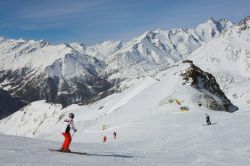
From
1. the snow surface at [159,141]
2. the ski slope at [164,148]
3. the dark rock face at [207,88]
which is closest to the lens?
the ski slope at [164,148]

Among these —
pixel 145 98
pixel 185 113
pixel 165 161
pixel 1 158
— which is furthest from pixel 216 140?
pixel 145 98

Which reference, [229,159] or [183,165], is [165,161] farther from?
[229,159]

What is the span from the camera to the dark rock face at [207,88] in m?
84.4

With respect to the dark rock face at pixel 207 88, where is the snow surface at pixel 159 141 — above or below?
below

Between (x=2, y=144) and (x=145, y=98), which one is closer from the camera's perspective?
(x=2, y=144)

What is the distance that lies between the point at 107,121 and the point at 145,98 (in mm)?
18235

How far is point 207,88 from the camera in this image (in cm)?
9131

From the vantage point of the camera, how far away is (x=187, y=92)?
3346 inches

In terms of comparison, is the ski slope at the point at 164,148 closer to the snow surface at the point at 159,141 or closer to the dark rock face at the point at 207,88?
the snow surface at the point at 159,141

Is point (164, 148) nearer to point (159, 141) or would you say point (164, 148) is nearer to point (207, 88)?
point (159, 141)

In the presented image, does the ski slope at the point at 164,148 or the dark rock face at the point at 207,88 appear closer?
the ski slope at the point at 164,148

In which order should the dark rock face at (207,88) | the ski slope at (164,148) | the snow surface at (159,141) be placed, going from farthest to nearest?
the dark rock face at (207,88) → the snow surface at (159,141) → the ski slope at (164,148)

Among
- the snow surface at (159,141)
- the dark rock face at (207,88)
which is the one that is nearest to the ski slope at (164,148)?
the snow surface at (159,141)

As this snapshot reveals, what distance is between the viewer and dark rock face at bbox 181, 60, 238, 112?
84.4 metres
